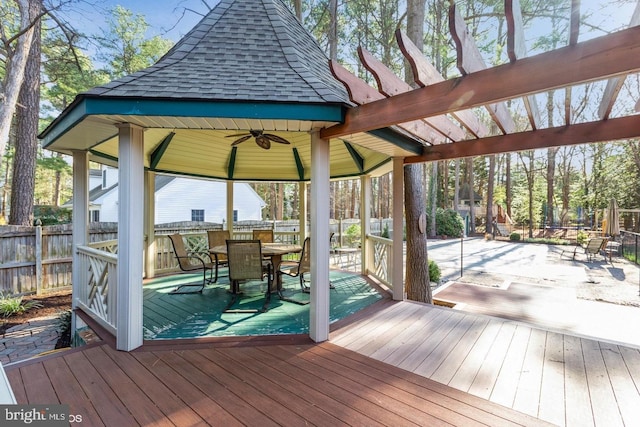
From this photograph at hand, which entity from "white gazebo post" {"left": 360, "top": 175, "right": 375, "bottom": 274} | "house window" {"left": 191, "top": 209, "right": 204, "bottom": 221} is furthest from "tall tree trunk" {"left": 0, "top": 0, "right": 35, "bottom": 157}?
"house window" {"left": 191, "top": 209, "right": 204, "bottom": 221}

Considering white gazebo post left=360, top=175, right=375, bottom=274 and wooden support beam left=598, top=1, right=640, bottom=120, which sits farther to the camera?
white gazebo post left=360, top=175, right=375, bottom=274

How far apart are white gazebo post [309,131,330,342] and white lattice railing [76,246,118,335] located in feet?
7.42

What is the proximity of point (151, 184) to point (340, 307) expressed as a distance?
498 cm

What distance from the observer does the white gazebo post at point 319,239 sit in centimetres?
345

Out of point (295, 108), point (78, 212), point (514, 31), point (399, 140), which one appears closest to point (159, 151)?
point (78, 212)

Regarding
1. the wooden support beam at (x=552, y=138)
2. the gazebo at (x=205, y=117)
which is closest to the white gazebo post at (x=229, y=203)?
the gazebo at (x=205, y=117)

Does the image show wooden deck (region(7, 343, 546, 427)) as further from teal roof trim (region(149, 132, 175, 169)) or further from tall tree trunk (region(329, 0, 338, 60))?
tall tree trunk (region(329, 0, 338, 60))

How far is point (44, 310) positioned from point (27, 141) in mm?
4957

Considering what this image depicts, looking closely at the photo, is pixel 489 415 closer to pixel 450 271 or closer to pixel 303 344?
pixel 303 344

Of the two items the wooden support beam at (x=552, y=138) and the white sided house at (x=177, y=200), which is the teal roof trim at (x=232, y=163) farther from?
the white sided house at (x=177, y=200)

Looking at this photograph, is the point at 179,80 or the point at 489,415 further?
the point at 179,80

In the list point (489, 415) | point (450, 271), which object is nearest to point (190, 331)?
point (489, 415)

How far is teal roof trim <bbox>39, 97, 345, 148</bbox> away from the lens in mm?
2855

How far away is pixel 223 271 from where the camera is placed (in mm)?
7363
